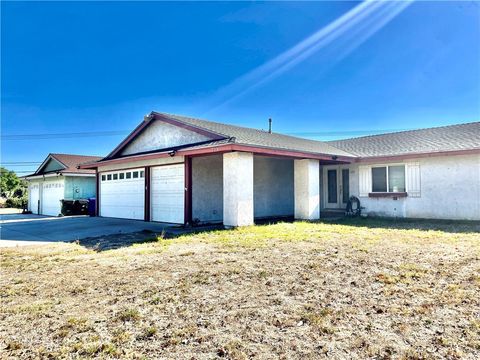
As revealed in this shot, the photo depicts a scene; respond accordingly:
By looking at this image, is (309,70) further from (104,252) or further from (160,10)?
(104,252)

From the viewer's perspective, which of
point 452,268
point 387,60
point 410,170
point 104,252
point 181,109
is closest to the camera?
point 452,268

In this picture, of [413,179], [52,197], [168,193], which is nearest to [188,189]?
[168,193]

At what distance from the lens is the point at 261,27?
44.7 feet

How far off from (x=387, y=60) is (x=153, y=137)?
1152 cm

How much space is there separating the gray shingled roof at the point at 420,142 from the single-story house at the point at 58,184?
1644cm

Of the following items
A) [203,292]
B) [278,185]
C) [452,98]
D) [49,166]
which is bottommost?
[203,292]

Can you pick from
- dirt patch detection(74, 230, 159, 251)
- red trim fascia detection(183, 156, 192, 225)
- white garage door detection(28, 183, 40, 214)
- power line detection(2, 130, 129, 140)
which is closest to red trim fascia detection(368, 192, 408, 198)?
red trim fascia detection(183, 156, 192, 225)

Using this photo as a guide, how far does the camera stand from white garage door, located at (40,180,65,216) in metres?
20.8

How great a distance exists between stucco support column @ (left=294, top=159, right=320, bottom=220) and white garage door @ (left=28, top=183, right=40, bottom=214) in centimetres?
1978

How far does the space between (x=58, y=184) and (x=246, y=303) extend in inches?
829

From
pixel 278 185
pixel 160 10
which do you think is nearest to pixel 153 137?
pixel 160 10

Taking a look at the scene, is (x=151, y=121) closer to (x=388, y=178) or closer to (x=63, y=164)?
(x=63, y=164)

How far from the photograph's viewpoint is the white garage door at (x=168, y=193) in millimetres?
12961

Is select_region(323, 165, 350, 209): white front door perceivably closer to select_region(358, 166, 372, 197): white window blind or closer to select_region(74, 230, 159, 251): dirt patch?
select_region(358, 166, 372, 197): white window blind
